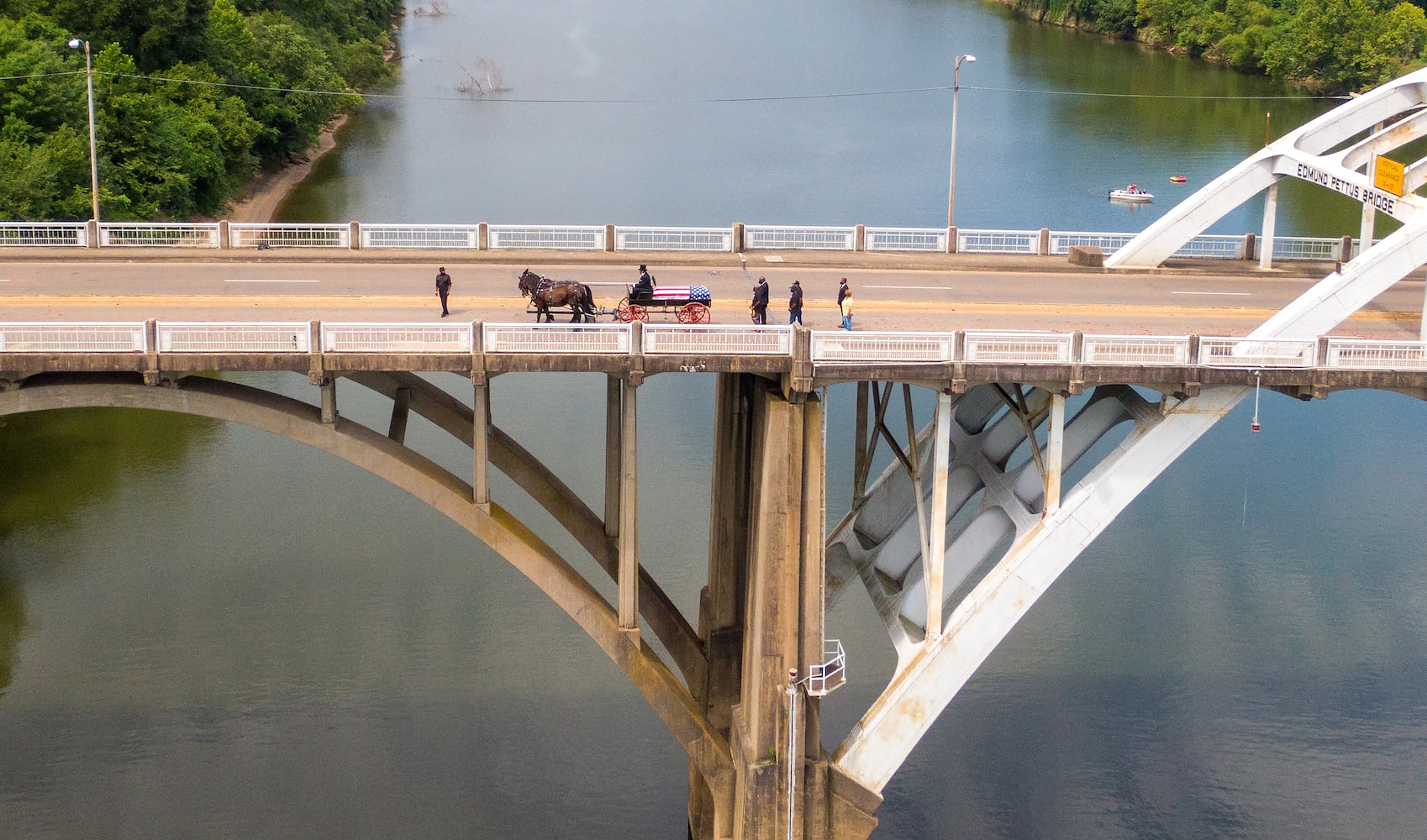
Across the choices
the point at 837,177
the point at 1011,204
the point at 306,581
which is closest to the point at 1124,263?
the point at 306,581

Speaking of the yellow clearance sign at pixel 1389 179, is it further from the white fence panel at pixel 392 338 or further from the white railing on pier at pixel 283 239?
the white railing on pier at pixel 283 239

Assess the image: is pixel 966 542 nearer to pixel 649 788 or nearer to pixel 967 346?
pixel 967 346

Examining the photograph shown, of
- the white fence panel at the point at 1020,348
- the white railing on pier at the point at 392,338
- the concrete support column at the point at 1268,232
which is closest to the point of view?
the white railing on pier at the point at 392,338

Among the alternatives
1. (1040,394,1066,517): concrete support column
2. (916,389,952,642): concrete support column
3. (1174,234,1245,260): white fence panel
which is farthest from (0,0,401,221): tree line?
(1040,394,1066,517): concrete support column

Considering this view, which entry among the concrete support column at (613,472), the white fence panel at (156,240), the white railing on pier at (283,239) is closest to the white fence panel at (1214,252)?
the concrete support column at (613,472)

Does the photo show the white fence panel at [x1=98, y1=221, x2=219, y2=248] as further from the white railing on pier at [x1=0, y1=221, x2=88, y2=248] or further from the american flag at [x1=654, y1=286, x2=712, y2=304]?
the american flag at [x1=654, y1=286, x2=712, y2=304]

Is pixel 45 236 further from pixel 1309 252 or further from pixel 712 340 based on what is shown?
pixel 1309 252

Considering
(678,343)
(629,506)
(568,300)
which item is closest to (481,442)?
(629,506)
